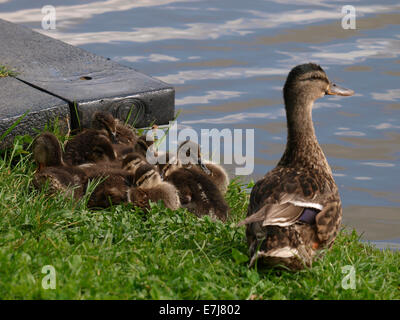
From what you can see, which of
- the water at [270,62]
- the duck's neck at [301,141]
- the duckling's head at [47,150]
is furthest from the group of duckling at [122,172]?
the water at [270,62]

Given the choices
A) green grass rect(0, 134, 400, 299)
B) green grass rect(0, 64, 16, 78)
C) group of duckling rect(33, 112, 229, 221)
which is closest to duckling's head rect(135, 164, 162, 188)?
group of duckling rect(33, 112, 229, 221)

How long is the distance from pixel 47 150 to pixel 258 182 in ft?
6.16

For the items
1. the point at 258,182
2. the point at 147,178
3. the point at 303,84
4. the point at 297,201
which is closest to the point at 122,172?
the point at 147,178

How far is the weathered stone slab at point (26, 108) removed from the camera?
6.57 metres

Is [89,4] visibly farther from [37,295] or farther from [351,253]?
[37,295]

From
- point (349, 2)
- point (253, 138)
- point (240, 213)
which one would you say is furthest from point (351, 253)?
point (349, 2)

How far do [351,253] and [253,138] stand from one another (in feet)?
11.1

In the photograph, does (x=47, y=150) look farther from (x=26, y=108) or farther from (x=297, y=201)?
(x=297, y=201)

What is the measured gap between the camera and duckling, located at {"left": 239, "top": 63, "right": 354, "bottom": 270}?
4.73 metres

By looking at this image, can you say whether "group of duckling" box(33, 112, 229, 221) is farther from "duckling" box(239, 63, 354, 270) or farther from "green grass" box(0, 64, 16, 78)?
"duckling" box(239, 63, 354, 270)

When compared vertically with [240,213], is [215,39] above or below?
above

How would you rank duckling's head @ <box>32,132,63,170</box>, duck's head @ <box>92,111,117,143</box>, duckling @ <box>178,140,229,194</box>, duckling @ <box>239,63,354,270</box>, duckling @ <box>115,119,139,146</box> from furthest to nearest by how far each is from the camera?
duckling @ <box>115,119,139,146</box>
duckling @ <box>178,140,229,194</box>
duck's head @ <box>92,111,117,143</box>
duckling's head @ <box>32,132,63,170</box>
duckling @ <box>239,63,354,270</box>

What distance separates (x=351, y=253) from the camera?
5.41 m

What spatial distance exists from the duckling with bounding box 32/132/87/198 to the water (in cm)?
253
